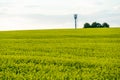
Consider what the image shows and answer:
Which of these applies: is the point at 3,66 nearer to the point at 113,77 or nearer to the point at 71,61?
the point at 71,61

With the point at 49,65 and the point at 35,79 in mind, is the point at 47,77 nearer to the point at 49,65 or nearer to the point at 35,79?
the point at 35,79

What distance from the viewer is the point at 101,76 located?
15273mm

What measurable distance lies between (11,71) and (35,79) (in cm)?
202

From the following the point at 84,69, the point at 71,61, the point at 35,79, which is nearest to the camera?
the point at 35,79

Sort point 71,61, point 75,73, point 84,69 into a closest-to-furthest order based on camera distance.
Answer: point 75,73
point 84,69
point 71,61

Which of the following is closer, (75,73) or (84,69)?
(75,73)

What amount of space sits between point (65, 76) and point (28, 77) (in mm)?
1626

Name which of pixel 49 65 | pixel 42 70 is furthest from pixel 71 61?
pixel 42 70

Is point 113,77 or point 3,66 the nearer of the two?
point 113,77

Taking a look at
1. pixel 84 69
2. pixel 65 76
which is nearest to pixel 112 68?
pixel 84 69

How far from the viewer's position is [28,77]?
14.8 m

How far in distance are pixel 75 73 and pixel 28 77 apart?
2.26 metres

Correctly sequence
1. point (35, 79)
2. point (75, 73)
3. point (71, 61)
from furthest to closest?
point (71, 61), point (75, 73), point (35, 79)

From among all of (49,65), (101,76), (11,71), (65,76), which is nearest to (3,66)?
(11,71)
